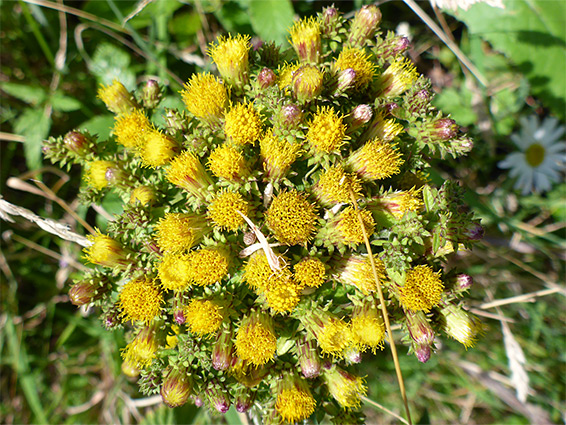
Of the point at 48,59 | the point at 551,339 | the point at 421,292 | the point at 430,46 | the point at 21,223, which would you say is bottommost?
the point at 551,339

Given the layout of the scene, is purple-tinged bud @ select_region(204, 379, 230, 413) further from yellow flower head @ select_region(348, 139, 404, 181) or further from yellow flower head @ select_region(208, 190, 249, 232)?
yellow flower head @ select_region(348, 139, 404, 181)

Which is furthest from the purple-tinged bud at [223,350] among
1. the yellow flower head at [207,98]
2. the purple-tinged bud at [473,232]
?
the purple-tinged bud at [473,232]

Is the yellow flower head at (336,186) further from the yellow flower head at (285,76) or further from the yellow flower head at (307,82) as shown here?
the yellow flower head at (285,76)

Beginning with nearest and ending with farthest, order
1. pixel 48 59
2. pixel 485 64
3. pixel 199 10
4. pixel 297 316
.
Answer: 1. pixel 297 316
2. pixel 199 10
3. pixel 48 59
4. pixel 485 64

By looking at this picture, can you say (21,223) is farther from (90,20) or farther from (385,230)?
(385,230)

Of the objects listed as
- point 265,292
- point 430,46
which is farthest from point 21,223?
point 430,46

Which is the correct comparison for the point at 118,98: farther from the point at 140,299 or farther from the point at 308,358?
the point at 308,358
